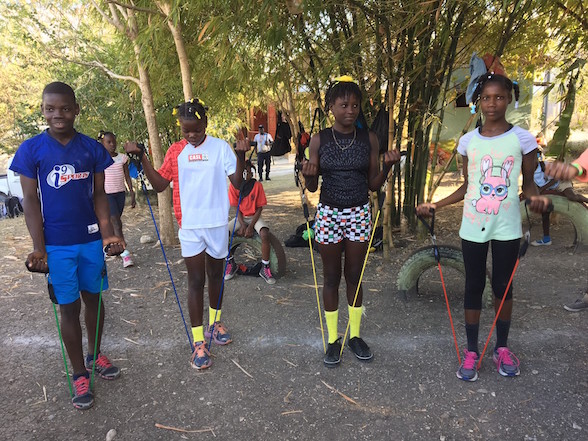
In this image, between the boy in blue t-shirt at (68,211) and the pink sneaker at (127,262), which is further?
the pink sneaker at (127,262)

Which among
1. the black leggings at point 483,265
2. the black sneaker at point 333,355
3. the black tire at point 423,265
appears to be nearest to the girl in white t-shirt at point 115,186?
the black sneaker at point 333,355

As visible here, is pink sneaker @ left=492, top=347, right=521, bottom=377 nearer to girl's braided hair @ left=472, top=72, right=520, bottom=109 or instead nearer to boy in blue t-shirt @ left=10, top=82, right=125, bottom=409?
girl's braided hair @ left=472, top=72, right=520, bottom=109

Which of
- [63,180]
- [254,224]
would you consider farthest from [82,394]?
[254,224]

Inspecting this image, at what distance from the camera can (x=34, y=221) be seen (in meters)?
2.26

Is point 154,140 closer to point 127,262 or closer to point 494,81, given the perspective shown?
point 127,262

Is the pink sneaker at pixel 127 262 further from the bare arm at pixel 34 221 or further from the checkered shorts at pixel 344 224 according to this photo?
the checkered shorts at pixel 344 224

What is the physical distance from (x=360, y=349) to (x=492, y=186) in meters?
1.31

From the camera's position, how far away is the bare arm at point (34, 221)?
7.30 feet

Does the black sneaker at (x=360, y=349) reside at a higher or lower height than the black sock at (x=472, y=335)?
lower

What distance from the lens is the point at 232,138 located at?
458 inches

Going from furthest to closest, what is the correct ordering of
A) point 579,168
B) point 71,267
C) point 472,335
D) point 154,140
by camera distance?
point 154,140
point 472,335
point 71,267
point 579,168

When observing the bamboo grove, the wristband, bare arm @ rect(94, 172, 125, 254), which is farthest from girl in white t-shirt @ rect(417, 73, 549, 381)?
bare arm @ rect(94, 172, 125, 254)

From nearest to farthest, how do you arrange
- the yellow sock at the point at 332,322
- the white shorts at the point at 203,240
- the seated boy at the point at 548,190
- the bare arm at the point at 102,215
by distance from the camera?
the bare arm at the point at 102,215, the white shorts at the point at 203,240, the yellow sock at the point at 332,322, the seated boy at the point at 548,190

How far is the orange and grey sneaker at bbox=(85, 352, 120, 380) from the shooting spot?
105 inches
